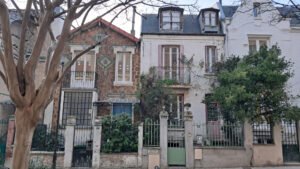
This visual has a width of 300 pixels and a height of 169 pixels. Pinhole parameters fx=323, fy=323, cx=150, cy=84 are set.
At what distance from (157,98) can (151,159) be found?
4.84 metres

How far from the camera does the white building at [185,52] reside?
2117 cm

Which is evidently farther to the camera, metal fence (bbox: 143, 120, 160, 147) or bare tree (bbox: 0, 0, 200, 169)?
metal fence (bbox: 143, 120, 160, 147)

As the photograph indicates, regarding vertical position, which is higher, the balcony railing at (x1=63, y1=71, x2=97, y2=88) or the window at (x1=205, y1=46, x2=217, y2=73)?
the window at (x1=205, y1=46, x2=217, y2=73)

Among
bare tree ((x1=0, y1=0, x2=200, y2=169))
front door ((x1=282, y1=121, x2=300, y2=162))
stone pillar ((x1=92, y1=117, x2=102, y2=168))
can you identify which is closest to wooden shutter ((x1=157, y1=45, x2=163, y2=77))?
stone pillar ((x1=92, y1=117, x2=102, y2=168))

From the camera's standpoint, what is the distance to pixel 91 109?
20.8 metres

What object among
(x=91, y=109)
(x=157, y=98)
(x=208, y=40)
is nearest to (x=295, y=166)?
(x=157, y=98)

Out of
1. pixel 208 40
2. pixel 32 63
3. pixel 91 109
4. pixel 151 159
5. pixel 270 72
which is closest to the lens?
pixel 32 63

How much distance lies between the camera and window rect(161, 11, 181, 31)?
22.9 m

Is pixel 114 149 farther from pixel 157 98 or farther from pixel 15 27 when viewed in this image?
pixel 15 27

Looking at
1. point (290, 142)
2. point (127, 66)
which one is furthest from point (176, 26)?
point (290, 142)

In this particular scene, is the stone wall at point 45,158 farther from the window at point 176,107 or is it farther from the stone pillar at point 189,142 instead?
the window at point 176,107

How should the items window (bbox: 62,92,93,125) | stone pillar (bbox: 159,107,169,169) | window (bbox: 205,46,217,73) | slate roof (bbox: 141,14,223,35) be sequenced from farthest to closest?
slate roof (bbox: 141,14,223,35) < window (bbox: 205,46,217,73) < window (bbox: 62,92,93,125) < stone pillar (bbox: 159,107,169,169)

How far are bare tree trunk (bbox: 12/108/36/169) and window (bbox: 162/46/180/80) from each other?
14726 millimetres

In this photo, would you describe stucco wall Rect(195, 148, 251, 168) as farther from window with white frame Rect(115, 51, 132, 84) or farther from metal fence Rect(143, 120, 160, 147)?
window with white frame Rect(115, 51, 132, 84)
